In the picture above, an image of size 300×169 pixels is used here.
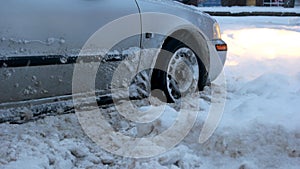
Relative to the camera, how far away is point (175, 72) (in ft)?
12.7

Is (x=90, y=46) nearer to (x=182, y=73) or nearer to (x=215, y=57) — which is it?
(x=182, y=73)

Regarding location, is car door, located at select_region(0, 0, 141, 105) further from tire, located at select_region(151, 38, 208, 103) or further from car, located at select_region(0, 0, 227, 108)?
tire, located at select_region(151, 38, 208, 103)

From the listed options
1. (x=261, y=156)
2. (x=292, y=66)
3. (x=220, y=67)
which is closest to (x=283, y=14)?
(x=292, y=66)

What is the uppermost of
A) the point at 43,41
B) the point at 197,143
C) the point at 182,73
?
the point at 43,41

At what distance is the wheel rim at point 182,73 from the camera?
12.6 ft

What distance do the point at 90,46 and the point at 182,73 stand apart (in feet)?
4.00

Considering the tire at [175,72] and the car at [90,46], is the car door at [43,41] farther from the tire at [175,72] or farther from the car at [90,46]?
the tire at [175,72]

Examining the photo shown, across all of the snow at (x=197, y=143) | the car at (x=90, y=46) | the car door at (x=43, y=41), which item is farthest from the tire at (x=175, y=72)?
the car door at (x=43, y=41)

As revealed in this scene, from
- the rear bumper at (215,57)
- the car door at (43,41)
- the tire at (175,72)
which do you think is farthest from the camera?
the rear bumper at (215,57)

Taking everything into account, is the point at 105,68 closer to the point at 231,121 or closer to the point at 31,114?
the point at 31,114

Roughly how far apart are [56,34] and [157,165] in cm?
120

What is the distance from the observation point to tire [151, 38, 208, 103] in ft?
12.4

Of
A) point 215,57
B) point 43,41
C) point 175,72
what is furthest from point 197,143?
point 215,57

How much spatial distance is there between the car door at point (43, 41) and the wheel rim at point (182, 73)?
868 mm
